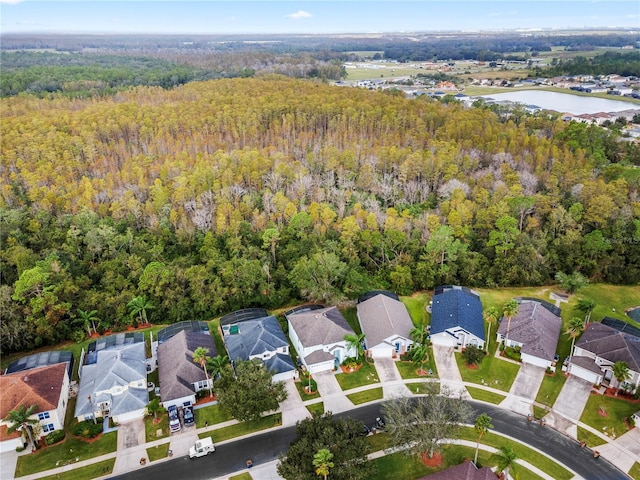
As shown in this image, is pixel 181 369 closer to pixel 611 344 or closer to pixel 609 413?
pixel 609 413

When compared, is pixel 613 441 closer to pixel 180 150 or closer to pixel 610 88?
pixel 180 150

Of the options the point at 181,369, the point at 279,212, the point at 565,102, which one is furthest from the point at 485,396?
the point at 565,102

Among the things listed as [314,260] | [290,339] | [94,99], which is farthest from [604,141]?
[94,99]

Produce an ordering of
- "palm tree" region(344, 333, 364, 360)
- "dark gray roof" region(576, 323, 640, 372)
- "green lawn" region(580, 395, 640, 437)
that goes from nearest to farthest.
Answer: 1. "green lawn" region(580, 395, 640, 437)
2. "dark gray roof" region(576, 323, 640, 372)
3. "palm tree" region(344, 333, 364, 360)

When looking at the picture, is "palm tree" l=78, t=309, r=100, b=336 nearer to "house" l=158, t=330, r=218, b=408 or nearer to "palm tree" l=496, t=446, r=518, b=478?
"house" l=158, t=330, r=218, b=408

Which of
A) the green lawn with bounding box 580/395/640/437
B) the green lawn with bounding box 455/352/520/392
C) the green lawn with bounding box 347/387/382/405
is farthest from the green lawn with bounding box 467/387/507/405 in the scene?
A: the green lawn with bounding box 347/387/382/405
